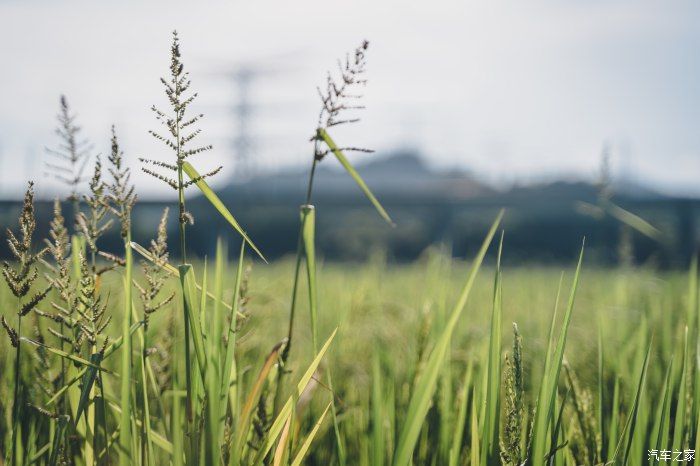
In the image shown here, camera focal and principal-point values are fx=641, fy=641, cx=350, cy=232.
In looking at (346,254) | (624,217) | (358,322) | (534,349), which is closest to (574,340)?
(534,349)

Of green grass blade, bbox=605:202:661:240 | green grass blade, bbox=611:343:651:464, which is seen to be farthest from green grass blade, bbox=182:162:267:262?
green grass blade, bbox=605:202:661:240

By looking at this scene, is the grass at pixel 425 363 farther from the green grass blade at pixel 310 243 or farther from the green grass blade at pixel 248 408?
the green grass blade at pixel 310 243

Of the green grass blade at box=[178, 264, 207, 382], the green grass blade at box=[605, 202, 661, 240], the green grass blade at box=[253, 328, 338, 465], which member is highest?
the green grass blade at box=[605, 202, 661, 240]

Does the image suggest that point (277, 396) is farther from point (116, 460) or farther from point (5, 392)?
point (5, 392)

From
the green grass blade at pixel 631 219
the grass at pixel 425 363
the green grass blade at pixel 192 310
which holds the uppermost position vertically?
the green grass blade at pixel 631 219

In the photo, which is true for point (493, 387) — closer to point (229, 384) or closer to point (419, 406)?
point (419, 406)

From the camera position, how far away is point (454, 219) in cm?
1811

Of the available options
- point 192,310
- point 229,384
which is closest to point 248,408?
point 229,384

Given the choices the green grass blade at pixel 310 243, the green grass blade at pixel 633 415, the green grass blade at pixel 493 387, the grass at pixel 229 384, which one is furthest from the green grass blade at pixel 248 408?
the green grass blade at pixel 633 415

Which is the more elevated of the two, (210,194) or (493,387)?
(210,194)

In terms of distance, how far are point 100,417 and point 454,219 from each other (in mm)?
17536

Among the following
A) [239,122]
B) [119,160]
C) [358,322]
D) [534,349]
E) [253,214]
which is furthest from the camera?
[239,122]

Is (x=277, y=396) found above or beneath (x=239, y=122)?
beneath
